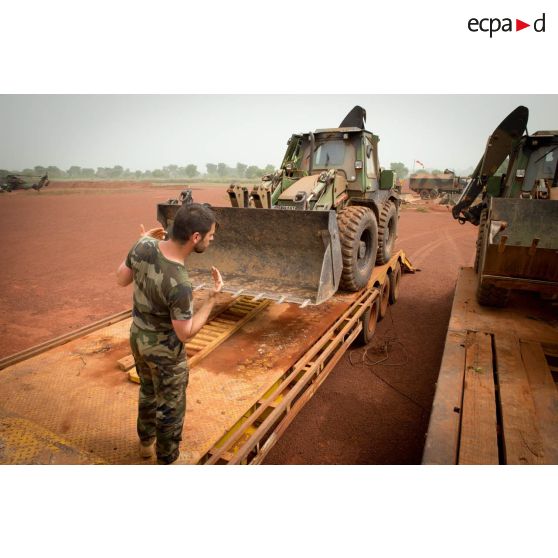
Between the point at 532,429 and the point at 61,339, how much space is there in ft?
12.6

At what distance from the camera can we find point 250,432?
2357 millimetres

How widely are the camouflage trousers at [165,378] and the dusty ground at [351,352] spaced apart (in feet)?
4.82

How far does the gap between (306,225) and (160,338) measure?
99.1 inches

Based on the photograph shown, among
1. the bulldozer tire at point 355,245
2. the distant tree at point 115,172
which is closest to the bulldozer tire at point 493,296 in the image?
the bulldozer tire at point 355,245

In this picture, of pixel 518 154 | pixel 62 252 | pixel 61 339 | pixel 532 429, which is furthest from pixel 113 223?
pixel 532 429

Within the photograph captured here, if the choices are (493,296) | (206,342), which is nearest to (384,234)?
(493,296)

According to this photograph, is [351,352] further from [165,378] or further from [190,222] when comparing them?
[190,222]

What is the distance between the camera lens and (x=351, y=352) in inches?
193

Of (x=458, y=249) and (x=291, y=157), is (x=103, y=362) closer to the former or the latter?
(x=291, y=157)

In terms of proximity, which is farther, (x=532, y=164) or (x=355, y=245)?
(x=532, y=164)

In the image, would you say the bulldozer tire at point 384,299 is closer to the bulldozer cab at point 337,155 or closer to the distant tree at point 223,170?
the bulldozer cab at point 337,155

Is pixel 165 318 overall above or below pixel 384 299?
above

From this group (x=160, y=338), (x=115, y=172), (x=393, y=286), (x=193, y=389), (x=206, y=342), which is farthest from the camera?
(x=115, y=172)

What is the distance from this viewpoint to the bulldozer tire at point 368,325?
4.76m
